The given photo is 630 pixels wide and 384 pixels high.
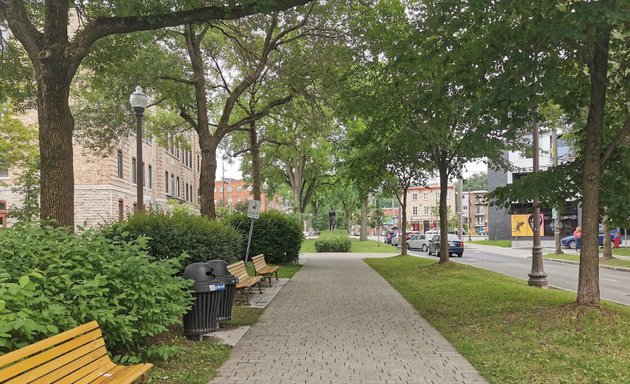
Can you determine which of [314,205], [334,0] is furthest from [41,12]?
[314,205]

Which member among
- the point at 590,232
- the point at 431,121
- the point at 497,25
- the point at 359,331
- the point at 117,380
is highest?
the point at 497,25

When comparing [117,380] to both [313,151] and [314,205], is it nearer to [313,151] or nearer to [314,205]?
[313,151]

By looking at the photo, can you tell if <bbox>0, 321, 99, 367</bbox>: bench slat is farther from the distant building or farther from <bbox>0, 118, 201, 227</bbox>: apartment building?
the distant building

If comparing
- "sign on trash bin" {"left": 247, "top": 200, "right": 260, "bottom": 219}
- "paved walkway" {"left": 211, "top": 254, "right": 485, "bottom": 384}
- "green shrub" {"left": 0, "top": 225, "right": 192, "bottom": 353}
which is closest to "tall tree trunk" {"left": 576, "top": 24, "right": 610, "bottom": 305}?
"paved walkway" {"left": 211, "top": 254, "right": 485, "bottom": 384}

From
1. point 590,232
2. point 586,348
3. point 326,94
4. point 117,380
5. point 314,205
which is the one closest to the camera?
point 117,380

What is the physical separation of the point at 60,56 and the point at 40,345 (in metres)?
6.20

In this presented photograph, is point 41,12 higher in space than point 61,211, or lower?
higher

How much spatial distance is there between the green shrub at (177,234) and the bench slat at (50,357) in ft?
16.4

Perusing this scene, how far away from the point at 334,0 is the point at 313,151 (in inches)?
805

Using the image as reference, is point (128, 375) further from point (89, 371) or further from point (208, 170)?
point (208, 170)

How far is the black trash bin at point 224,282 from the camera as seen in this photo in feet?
25.5

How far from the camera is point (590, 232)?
8008 millimetres

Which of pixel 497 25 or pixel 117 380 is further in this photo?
pixel 497 25

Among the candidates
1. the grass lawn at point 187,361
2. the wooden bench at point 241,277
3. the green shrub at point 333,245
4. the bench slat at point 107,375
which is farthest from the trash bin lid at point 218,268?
the green shrub at point 333,245
